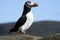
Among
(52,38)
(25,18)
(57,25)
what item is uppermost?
(57,25)

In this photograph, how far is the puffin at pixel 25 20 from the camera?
1430 centimetres

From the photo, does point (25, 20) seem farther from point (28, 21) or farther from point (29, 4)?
point (29, 4)

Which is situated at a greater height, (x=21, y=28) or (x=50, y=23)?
(x=50, y=23)

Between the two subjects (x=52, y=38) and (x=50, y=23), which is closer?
(x=52, y=38)

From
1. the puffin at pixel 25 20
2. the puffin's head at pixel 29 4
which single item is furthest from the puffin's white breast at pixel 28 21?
A: the puffin's head at pixel 29 4

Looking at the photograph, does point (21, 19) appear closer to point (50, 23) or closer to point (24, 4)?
point (24, 4)

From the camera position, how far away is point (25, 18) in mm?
14336

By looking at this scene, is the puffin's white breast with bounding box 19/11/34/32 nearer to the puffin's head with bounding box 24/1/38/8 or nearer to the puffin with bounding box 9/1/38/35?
the puffin with bounding box 9/1/38/35

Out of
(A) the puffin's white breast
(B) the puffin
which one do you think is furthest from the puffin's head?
(A) the puffin's white breast

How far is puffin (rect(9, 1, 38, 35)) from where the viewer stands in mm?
14297

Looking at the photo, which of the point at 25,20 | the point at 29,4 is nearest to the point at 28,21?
the point at 25,20

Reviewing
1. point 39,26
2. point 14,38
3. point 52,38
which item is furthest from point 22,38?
point 39,26

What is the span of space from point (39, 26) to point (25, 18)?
14.8 meters

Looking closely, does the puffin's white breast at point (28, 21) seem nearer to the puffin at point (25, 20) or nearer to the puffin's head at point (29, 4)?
the puffin at point (25, 20)
